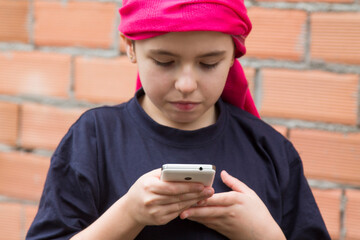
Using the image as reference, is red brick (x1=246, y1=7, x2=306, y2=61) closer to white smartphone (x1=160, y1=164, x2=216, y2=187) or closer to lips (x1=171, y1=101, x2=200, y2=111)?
lips (x1=171, y1=101, x2=200, y2=111)

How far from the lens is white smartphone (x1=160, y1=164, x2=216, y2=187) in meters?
0.72

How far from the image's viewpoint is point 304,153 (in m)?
1.37

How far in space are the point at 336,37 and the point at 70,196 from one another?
85 centimetres

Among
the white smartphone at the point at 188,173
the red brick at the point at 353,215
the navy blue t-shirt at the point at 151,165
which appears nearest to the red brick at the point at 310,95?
the red brick at the point at 353,215

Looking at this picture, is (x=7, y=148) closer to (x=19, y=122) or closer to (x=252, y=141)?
(x=19, y=122)

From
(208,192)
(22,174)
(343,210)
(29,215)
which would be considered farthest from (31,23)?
(343,210)

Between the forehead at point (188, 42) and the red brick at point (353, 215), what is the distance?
0.70 m

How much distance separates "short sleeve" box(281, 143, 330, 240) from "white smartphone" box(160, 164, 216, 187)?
34 centimetres

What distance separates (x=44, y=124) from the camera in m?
1.55

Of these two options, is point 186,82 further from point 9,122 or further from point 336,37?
point 9,122

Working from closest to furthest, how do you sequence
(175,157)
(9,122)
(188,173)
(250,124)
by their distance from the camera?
(188,173) < (175,157) < (250,124) < (9,122)

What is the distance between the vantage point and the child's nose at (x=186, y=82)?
2.79 ft

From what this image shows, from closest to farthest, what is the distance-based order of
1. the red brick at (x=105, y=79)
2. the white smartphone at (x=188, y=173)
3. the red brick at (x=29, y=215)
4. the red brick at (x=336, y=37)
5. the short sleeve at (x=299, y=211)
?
the white smartphone at (x=188, y=173) < the short sleeve at (x=299, y=211) < the red brick at (x=336, y=37) < the red brick at (x=105, y=79) < the red brick at (x=29, y=215)

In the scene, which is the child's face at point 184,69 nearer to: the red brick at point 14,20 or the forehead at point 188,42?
the forehead at point 188,42
